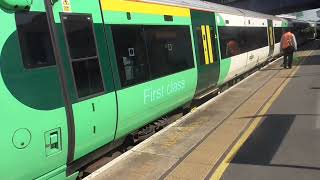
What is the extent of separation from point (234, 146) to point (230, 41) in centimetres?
814

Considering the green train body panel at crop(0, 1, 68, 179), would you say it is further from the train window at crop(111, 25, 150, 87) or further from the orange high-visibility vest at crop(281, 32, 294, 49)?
the orange high-visibility vest at crop(281, 32, 294, 49)

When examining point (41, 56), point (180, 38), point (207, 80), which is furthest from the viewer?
point (207, 80)

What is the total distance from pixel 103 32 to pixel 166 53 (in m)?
2.90

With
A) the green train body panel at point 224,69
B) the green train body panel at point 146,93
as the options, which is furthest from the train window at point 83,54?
the green train body panel at point 224,69

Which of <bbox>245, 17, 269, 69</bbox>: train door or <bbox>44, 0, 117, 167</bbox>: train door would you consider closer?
<bbox>44, 0, 117, 167</bbox>: train door

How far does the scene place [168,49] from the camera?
949 cm

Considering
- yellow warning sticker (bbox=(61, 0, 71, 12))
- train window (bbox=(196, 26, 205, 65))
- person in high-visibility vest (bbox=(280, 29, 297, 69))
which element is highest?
yellow warning sticker (bbox=(61, 0, 71, 12))

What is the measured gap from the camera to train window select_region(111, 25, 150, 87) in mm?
7043

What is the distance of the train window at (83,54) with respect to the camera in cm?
575

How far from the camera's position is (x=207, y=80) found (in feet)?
40.1

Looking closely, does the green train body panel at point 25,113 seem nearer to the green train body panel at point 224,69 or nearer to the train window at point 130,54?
the train window at point 130,54

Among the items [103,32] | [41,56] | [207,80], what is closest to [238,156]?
[103,32]

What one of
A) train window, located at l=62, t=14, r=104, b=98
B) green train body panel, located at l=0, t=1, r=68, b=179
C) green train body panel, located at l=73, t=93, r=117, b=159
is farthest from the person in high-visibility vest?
green train body panel, located at l=0, t=1, r=68, b=179

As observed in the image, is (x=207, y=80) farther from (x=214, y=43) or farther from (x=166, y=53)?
(x=166, y=53)
